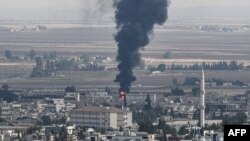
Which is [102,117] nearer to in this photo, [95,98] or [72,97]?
[72,97]

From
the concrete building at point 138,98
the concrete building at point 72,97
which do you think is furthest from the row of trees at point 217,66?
the concrete building at point 72,97

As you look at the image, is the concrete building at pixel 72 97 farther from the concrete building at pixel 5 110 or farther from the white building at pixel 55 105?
the concrete building at pixel 5 110

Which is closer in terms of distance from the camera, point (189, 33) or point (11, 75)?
point (11, 75)

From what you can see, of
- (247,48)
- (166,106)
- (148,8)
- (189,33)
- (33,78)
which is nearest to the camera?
(148,8)

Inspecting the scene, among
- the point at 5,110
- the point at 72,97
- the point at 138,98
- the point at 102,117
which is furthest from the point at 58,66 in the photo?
the point at 102,117

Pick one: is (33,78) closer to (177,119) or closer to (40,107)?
(40,107)

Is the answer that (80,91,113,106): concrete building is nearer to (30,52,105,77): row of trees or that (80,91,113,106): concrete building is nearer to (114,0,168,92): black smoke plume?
(114,0,168,92): black smoke plume

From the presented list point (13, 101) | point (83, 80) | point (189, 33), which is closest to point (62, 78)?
point (83, 80)
